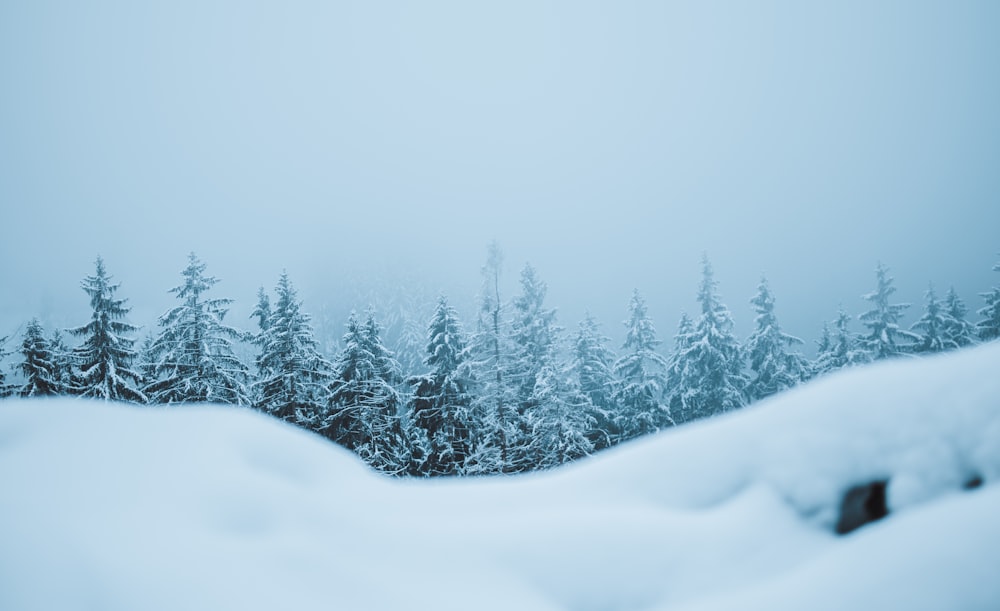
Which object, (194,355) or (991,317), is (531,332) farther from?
(991,317)

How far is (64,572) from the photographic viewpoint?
2477mm

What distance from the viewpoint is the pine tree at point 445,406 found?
816 inches

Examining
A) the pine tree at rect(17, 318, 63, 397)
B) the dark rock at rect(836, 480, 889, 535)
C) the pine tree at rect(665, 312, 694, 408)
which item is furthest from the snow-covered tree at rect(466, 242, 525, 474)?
the pine tree at rect(17, 318, 63, 397)

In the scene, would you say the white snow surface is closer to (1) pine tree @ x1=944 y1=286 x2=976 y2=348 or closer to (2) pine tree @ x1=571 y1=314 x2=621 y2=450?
(2) pine tree @ x1=571 y1=314 x2=621 y2=450

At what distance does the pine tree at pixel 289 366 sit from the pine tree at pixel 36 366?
8033 mm

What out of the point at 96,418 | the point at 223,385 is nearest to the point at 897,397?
the point at 96,418

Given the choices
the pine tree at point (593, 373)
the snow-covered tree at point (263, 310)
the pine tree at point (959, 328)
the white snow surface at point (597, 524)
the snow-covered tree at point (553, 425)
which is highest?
the snow-covered tree at point (263, 310)

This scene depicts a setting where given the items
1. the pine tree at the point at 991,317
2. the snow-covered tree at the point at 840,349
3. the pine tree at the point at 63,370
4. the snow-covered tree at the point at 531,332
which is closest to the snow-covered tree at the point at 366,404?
the snow-covered tree at the point at 531,332

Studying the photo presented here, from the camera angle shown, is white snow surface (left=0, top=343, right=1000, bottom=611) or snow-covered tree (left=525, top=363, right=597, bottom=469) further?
snow-covered tree (left=525, top=363, right=597, bottom=469)

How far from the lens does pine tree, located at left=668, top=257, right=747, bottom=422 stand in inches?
923

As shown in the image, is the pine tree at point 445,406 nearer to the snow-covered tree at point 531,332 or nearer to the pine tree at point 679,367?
the snow-covered tree at point 531,332

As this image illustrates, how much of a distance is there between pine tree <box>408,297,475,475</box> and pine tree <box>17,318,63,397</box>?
1482 centimetres

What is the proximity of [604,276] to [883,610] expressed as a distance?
412 feet

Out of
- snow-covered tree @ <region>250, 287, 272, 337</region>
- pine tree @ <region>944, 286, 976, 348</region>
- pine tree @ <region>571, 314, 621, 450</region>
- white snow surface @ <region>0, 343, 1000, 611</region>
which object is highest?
snow-covered tree @ <region>250, 287, 272, 337</region>
